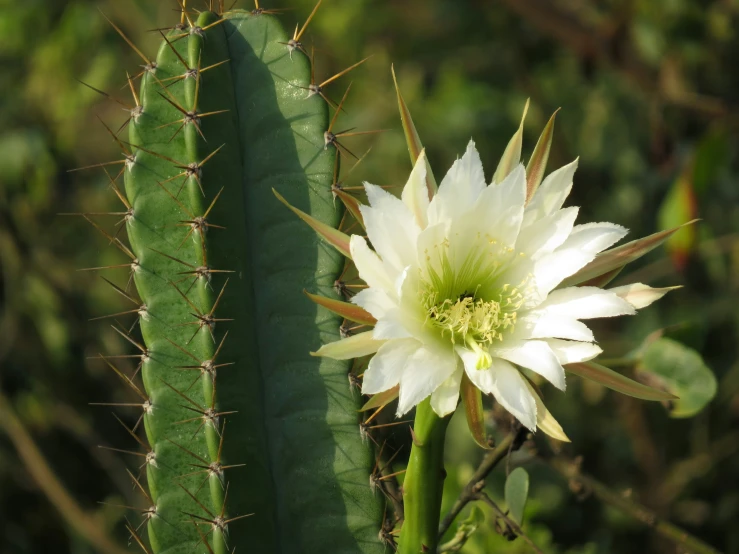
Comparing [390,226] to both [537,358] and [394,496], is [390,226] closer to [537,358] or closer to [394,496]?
[537,358]

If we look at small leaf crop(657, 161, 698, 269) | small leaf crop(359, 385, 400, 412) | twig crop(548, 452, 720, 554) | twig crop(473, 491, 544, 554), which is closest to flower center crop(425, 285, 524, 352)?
small leaf crop(359, 385, 400, 412)

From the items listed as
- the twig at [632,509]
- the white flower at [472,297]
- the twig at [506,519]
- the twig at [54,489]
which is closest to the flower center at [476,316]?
the white flower at [472,297]

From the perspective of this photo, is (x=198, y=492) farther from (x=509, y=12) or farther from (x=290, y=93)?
(x=509, y=12)

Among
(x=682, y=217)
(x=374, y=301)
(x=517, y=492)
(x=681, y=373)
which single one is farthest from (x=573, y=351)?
(x=682, y=217)

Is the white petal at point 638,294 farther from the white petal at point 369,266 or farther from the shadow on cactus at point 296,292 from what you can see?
the white petal at point 369,266

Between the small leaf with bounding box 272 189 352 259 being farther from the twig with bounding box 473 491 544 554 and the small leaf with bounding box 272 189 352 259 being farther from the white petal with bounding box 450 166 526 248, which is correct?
the twig with bounding box 473 491 544 554

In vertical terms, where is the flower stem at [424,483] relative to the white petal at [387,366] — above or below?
below

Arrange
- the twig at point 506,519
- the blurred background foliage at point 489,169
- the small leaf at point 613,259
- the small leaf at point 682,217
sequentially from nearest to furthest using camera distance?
1. the small leaf at point 613,259
2. the twig at point 506,519
3. the small leaf at point 682,217
4. the blurred background foliage at point 489,169
